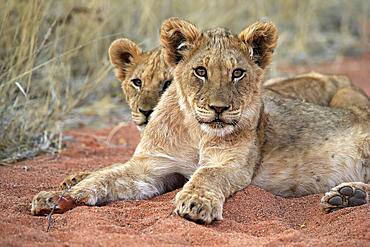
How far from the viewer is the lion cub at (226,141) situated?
4469 mm

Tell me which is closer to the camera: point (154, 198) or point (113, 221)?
point (113, 221)

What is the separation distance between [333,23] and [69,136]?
24.1 feet

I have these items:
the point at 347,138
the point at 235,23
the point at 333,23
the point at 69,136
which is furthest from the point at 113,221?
the point at 333,23

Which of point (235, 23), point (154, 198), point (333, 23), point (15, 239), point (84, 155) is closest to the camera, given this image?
point (15, 239)

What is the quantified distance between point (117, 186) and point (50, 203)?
0.49 metres

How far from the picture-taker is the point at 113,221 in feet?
13.1

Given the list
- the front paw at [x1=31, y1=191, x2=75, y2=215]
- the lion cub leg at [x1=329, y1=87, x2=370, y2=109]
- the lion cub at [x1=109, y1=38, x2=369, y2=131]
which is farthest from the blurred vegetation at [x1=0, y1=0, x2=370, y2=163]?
the lion cub leg at [x1=329, y1=87, x2=370, y2=109]

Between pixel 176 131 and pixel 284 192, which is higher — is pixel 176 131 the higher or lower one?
the higher one

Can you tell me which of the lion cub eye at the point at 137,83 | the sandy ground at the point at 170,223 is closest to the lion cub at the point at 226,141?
the sandy ground at the point at 170,223

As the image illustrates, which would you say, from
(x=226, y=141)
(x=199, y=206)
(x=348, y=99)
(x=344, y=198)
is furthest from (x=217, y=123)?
(x=348, y=99)

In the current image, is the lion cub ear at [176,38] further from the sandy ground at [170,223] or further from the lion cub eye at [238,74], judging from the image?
the sandy ground at [170,223]

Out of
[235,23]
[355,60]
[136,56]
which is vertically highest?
[136,56]

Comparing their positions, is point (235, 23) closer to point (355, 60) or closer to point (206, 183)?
point (355, 60)

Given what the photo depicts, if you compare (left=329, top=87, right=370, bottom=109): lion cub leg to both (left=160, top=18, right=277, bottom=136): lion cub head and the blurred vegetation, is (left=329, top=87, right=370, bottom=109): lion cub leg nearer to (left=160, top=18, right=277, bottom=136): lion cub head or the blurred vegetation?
(left=160, top=18, right=277, bottom=136): lion cub head
